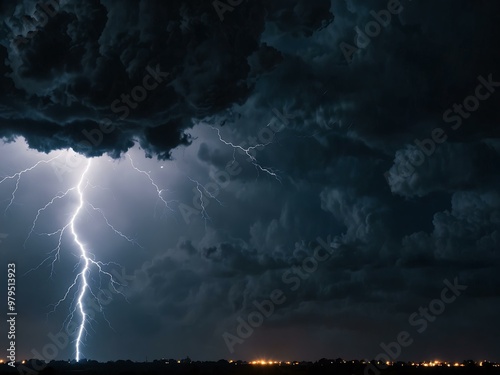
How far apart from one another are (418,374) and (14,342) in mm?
92822

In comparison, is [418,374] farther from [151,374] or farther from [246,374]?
[151,374]

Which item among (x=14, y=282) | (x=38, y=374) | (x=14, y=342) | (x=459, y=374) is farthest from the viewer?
(x=459, y=374)

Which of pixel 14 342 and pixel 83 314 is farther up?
pixel 83 314

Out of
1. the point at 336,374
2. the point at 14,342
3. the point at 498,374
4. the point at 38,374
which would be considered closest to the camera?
the point at 14,342

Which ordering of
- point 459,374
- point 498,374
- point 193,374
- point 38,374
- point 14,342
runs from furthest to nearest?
point 459,374, point 498,374, point 193,374, point 38,374, point 14,342

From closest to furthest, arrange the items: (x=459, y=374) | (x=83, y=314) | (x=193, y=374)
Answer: (x=83, y=314) → (x=193, y=374) → (x=459, y=374)

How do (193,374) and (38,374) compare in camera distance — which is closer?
(38,374)

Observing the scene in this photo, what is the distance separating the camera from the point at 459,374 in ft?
437

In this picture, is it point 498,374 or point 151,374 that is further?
point 498,374

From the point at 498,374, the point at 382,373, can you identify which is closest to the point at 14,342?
the point at 382,373

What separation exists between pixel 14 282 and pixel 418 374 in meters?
96.6

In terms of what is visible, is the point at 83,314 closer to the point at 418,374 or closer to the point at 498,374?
the point at 418,374

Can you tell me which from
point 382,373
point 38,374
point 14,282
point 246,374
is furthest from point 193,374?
point 14,282

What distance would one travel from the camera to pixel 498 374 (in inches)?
4884
